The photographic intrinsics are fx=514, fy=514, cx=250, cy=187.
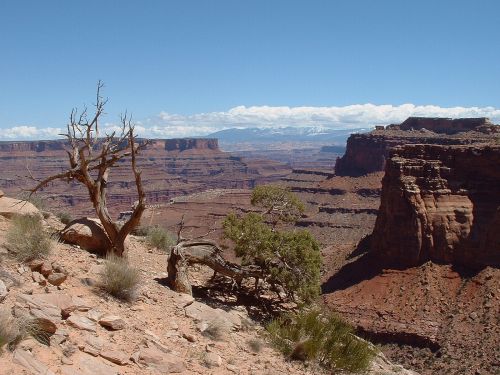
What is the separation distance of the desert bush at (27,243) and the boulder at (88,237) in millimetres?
2013

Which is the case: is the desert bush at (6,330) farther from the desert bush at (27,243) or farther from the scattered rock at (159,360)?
the desert bush at (27,243)

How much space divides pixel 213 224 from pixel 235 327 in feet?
258

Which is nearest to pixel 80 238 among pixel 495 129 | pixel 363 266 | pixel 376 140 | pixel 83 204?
pixel 363 266

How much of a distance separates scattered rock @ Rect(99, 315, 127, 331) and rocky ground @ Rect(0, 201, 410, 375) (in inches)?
0.8

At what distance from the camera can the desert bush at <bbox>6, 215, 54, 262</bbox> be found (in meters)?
11.7

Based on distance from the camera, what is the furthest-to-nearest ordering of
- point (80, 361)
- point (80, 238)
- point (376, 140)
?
1. point (376, 140)
2. point (80, 238)
3. point (80, 361)

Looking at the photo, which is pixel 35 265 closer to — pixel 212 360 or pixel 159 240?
pixel 212 360

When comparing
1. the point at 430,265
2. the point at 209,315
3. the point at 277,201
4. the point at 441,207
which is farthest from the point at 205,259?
the point at 441,207

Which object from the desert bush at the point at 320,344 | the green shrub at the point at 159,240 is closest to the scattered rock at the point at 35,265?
the desert bush at the point at 320,344

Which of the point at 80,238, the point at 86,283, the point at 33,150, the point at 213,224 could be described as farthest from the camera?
the point at 33,150

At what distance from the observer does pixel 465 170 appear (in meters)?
39.7

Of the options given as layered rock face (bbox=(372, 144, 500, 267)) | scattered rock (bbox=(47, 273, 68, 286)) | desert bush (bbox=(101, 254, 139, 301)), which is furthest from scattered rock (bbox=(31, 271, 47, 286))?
layered rock face (bbox=(372, 144, 500, 267))

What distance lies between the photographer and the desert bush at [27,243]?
1171 cm

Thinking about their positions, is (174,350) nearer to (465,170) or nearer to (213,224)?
(465,170)
